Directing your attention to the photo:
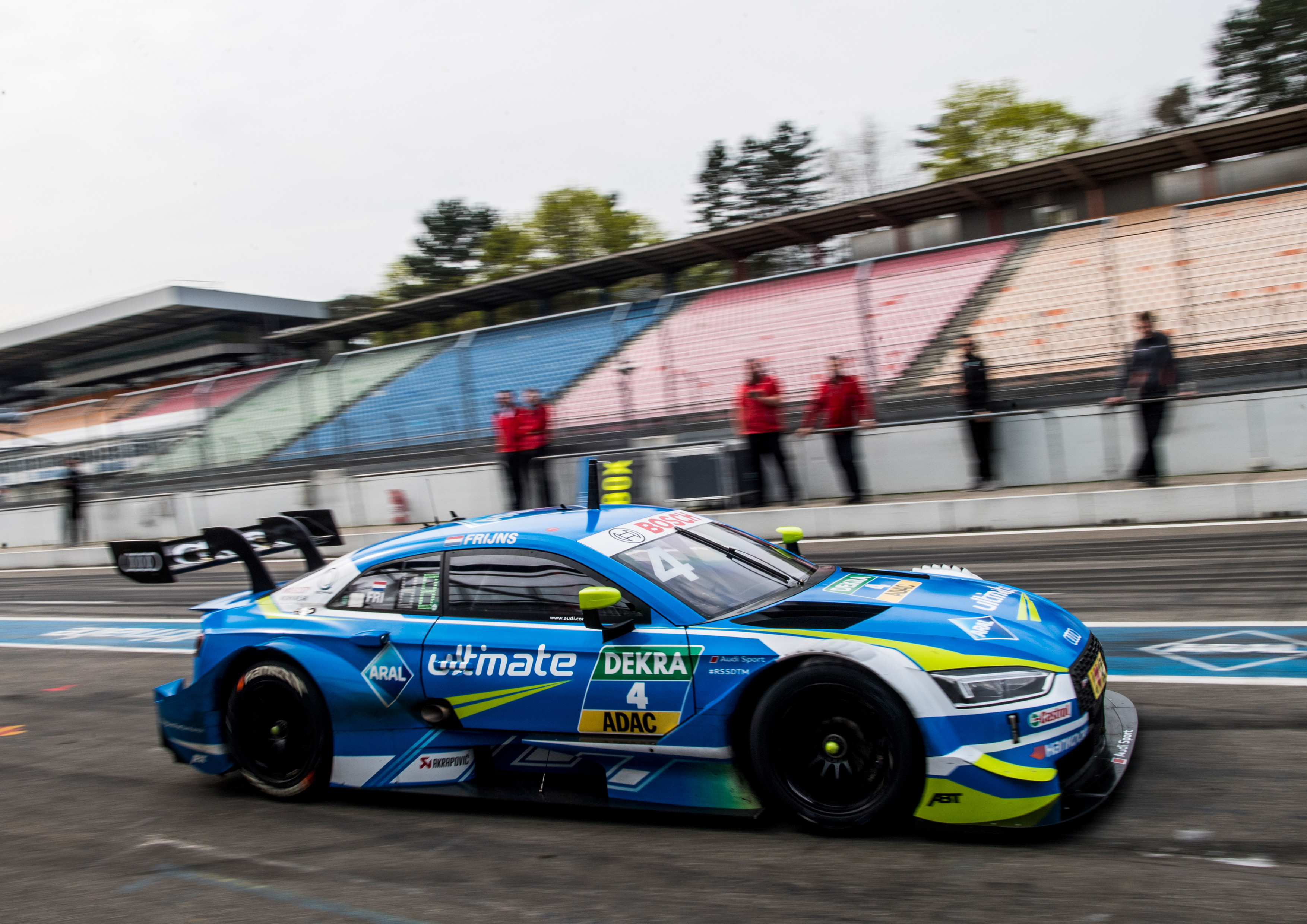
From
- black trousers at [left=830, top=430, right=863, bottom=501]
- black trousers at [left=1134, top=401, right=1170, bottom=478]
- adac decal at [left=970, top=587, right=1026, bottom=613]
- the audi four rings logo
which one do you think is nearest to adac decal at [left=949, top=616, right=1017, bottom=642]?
adac decal at [left=970, top=587, right=1026, bottom=613]

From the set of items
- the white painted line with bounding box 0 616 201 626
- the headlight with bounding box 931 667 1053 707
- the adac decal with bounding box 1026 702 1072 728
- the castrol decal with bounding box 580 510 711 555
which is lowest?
the white painted line with bounding box 0 616 201 626

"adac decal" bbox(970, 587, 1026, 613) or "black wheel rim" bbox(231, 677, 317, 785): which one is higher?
"adac decal" bbox(970, 587, 1026, 613)

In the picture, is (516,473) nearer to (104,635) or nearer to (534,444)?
(534,444)

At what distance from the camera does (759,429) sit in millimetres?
12398

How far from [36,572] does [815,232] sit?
17.5 m

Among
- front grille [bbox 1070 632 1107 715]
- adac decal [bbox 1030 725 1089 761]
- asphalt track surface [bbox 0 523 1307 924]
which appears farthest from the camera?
front grille [bbox 1070 632 1107 715]

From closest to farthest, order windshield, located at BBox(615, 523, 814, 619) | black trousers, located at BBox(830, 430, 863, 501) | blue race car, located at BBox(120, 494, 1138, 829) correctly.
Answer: blue race car, located at BBox(120, 494, 1138, 829)
windshield, located at BBox(615, 523, 814, 619)
black trousers, located at BBox(830, 430, 863, 501)

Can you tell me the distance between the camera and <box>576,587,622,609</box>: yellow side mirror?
156 inches

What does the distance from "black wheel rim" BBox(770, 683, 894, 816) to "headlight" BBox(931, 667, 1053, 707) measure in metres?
0.27

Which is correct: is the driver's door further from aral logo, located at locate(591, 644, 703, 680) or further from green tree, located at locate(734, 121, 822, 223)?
green tree, located at locate(734, 121, 822, 223)

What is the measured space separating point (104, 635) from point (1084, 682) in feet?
33.1

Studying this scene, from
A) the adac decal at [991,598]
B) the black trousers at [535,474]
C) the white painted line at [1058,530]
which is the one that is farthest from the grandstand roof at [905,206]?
the adac decal at [991,598]

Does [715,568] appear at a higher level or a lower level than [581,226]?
lower

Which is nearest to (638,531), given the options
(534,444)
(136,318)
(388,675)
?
(388,675)
